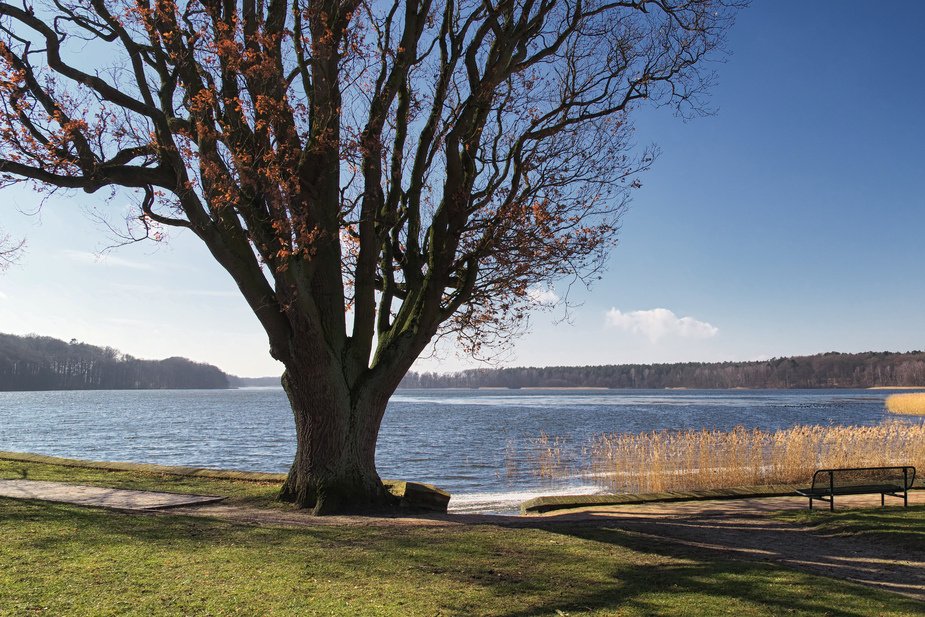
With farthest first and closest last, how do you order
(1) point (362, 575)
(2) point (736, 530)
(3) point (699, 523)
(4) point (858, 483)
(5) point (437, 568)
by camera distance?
1. (4) point (858, 483)
2. (3) point (699, 523)
3. (2) point (736, 530)
4. (5) point (437, 568)
5. (1) point (362, 575)

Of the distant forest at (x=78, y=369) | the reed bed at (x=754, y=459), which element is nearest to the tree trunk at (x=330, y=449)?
the reed bed at (x=754, y=459)

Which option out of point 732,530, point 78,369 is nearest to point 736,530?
point 732,530

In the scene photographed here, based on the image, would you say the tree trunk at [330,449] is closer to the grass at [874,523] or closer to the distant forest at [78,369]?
the grass at [874,523]

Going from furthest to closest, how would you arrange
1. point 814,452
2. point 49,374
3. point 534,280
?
point 49,374 → point 814,452 → point 534,280

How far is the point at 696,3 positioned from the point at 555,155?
3.40 m

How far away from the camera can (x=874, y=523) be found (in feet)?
26.6

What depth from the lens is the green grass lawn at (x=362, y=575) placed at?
4.51m

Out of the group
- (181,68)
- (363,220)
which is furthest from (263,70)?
(363,220)

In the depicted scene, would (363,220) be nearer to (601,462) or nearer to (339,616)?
(339,616)

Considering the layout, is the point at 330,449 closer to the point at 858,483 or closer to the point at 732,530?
the point at 732,530

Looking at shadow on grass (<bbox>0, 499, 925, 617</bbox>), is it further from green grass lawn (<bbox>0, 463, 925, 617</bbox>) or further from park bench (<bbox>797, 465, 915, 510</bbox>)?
park bench (<bbox>797, 465, 915, 510</bbox>)

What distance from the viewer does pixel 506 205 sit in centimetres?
1013

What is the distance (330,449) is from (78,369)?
17678cm

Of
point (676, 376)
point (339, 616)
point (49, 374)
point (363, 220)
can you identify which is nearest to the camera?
point (339, 616)
